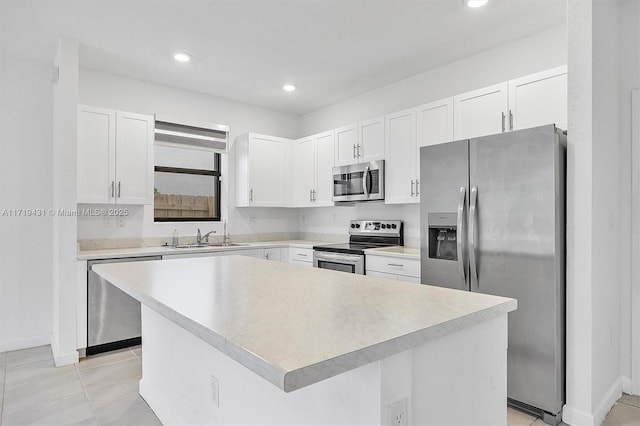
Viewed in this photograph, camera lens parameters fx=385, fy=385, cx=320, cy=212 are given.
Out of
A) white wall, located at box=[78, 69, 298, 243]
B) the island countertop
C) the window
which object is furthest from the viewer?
the window

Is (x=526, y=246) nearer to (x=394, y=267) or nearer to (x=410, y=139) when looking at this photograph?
(x=394, y=267)

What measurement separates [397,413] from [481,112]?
9.09 ft

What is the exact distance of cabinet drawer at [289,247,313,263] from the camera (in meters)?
4.36

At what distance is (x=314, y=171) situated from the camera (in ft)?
15.8

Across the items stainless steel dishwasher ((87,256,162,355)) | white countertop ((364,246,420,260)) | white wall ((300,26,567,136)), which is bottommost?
stainless steel dishwasher ((87,256,162,355))

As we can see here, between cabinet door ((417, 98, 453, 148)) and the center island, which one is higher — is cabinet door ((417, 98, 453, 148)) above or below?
above

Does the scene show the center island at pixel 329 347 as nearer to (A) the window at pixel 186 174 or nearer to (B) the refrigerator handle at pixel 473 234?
(B) the refrigerator handle at pixel 473 234

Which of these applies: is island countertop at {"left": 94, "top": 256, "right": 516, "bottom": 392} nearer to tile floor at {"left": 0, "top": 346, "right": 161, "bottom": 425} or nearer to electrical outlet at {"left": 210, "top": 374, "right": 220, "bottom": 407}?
electrical outlet at {"left": 210, "top": 374, "right": 220, "bottom": 407}

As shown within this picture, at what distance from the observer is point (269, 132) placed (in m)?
5.29

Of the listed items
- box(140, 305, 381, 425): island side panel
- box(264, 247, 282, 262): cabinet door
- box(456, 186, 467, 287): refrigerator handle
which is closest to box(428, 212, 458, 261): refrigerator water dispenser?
box(456, 186, 467, 287): refrigerator handle

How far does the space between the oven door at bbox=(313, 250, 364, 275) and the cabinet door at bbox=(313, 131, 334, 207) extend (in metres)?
0.73

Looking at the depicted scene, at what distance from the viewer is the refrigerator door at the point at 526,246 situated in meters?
2.27

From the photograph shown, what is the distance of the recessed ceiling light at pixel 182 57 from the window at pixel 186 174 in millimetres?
934

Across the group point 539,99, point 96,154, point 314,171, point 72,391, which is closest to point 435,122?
point 539,99
